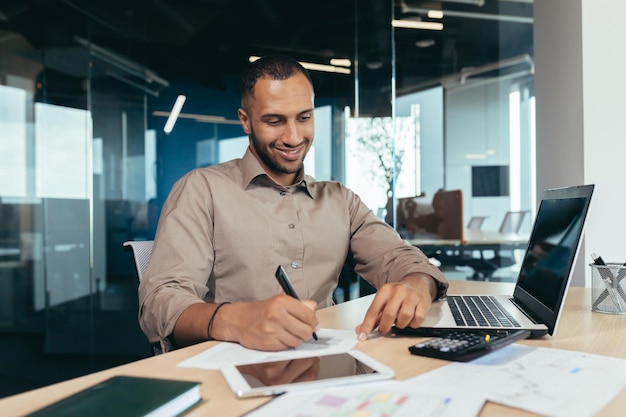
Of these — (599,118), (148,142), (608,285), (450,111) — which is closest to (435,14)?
(450,111)

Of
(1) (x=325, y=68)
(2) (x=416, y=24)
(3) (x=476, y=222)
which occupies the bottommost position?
(3) (x=476, y=222)

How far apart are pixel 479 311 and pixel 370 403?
26.1 inches

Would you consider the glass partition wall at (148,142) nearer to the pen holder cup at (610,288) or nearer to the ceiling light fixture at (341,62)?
the ceiling light fixture at (341,62)

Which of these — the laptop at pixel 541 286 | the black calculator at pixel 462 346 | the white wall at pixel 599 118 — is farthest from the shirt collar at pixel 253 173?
the white wall at pixel 599 118

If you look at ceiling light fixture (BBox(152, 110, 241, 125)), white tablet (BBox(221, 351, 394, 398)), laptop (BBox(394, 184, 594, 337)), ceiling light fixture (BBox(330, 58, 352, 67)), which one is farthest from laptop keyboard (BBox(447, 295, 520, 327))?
ceiling light fixture (BBox(152, 110, 241, 125))

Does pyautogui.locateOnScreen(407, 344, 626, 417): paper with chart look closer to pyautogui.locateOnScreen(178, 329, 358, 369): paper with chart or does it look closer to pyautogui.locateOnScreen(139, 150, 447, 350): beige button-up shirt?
pyautogui.locateOnScreen(178, 329, 358, 369): paper with chart

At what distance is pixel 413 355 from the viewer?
Result: 3.15 feet

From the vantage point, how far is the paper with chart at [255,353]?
93 centimetres

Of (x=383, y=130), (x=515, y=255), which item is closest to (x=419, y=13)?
(x=383, y=130)

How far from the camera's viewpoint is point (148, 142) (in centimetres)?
454

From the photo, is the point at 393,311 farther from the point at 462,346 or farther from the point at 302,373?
the point at 302,373

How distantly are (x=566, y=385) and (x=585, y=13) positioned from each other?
5.86 feet

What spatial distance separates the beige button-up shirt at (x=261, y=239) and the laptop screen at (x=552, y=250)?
0.23m

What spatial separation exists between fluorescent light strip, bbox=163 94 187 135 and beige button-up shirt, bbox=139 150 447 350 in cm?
303
